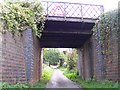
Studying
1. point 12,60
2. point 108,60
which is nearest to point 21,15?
point 12,60

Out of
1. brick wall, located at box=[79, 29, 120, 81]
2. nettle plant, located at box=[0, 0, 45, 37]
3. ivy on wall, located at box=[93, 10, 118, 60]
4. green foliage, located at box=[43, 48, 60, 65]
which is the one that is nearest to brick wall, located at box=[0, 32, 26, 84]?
nettle plant, located at box=[0, 0, 45, 37]

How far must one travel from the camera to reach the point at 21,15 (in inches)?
559

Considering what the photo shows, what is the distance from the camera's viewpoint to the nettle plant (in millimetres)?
11930

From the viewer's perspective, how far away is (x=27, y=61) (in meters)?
16.2

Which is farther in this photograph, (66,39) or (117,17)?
(66,39)

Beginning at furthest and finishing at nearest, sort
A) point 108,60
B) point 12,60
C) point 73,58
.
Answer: point 73,58, point 108,60, point 12,60

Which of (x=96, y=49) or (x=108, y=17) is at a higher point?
(x=108, y=17)

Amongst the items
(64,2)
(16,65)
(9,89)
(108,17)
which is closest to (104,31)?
(108,17)

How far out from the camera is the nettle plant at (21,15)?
470 inches

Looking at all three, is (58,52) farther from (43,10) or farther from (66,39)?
(43,10)

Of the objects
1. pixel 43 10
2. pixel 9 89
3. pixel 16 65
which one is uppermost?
pixel 43 10

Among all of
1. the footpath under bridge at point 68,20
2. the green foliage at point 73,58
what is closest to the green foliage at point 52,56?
the green foliage at point 73,58

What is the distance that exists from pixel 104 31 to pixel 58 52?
55.8m

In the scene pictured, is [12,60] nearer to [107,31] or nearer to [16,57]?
[16,57]
